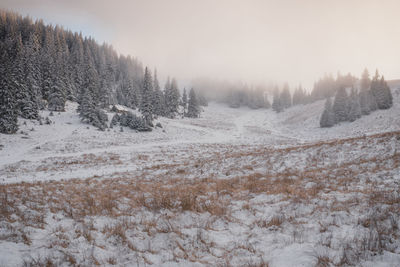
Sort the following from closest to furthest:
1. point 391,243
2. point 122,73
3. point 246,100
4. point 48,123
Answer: point 391,243 → point 48,123 → point 122,73 → point 246,100

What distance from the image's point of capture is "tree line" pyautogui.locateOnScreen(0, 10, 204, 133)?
28.6m

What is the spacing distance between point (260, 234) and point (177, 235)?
5.90ft

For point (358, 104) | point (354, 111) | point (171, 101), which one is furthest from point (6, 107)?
point (358, 104)

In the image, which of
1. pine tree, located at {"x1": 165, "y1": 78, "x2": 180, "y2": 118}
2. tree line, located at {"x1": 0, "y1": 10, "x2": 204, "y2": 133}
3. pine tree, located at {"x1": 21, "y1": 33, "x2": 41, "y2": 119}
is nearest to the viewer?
tree line, located at {"x1": 0, "y1": 10, "x2": 204, "y2": 133}

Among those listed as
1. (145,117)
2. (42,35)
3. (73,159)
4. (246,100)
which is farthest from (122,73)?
(73,159)

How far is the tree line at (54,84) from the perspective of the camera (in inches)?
1126

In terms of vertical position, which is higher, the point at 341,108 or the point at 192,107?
the point at 192,107

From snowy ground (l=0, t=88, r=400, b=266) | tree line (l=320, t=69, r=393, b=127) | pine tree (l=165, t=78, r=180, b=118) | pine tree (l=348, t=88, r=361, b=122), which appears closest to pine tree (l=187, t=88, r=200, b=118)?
pine tree (l=165, t=78, r=180, b=118)

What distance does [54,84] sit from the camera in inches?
1623

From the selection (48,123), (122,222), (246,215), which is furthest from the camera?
(48,123)

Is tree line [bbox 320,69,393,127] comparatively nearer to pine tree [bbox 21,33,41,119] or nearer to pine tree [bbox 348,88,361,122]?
pine tree [bbox 348,88,361,122]

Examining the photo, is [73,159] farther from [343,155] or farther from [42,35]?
[42,35]

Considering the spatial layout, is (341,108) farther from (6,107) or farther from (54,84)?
(54,84)

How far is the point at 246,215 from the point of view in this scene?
185 inches
